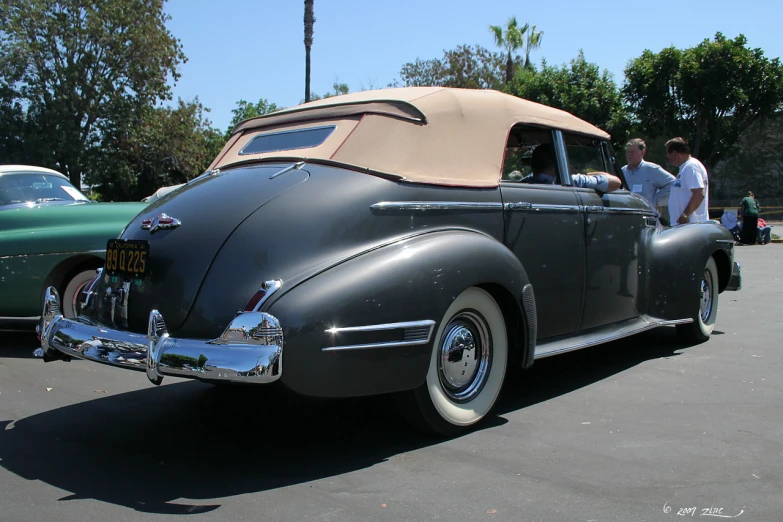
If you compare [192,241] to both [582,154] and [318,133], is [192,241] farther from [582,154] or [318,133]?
[582,154]

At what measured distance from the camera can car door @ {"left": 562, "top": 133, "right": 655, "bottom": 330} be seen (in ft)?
15.5

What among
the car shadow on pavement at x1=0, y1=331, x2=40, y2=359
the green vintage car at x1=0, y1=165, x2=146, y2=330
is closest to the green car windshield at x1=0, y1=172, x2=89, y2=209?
the green vintage car at x1=0, y1=165, x2=146, y2=330

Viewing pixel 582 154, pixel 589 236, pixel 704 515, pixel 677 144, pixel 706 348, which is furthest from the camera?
pixel 677 144

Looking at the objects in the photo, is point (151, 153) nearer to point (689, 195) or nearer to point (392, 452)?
point (689, 195)

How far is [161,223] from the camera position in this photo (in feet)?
11.8

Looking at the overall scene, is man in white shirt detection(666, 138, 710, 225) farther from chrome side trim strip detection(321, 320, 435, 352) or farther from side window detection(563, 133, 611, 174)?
chrome side trim strip detection(321, 320, 435, 352)

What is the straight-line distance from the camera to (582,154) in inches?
203

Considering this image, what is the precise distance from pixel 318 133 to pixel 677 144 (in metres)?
4.66

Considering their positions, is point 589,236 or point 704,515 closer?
point 704,515

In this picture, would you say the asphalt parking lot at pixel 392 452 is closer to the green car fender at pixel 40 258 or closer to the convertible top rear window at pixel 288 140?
the green car fender at pixel 40 258

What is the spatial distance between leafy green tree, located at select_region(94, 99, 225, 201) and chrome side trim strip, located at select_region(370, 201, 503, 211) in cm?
2864

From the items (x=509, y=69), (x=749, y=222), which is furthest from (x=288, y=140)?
(x=509, y=69)

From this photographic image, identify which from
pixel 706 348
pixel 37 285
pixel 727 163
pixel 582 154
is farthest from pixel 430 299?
pixel 727 163

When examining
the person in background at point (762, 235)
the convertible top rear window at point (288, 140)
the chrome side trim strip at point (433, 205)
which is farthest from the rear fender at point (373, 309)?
the person in background at point (762, 235)
